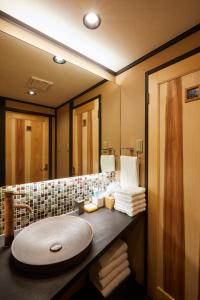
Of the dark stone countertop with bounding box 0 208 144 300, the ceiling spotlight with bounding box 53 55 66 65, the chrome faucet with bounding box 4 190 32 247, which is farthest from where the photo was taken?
the ceiling spotlight with bounding box 53 55 66 65

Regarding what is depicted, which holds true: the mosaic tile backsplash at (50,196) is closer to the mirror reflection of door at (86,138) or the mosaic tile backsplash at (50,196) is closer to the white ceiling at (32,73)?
the mirror reflection of door at (86,138)

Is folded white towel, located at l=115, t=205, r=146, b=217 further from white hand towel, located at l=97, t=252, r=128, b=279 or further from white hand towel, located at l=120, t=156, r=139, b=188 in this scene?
white hand towel, located at l=97, t=252, r=128, b=279

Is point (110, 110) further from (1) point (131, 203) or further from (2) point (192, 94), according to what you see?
(1) point (131, 203)

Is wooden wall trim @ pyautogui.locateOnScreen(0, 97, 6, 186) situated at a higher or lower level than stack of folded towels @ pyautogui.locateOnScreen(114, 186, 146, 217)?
higher

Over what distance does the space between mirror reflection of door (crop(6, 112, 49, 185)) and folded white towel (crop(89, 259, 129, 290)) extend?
2.77 feet

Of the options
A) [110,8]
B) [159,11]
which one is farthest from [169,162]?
[110,8]

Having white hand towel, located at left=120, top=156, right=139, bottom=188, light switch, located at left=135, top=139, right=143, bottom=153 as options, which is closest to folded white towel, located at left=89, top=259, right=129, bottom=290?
white hand towel, located at left=120, top=156, right=139, bottom=188

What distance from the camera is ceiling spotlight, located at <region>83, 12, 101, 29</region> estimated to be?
1050 mm

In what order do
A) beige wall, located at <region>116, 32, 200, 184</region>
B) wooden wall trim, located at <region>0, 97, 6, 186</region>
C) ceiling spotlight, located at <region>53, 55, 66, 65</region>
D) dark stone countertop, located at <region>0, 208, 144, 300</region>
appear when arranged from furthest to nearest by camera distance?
beige wall, located at <region>116, 32, 200, 184</region> < ceiling spotlight, located at <region>53, 55, 66, 65</region> < wooden wall trim, located at <region>0, 97, 6, 186</region> < dark stone countertop, located at <region>0, 208, 144, 300</region>

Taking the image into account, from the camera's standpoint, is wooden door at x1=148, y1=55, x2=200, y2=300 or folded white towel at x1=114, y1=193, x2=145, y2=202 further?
folded white towel at x1=114, y1=193, x2=145, y2=202

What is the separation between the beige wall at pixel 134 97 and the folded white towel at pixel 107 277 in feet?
2.36

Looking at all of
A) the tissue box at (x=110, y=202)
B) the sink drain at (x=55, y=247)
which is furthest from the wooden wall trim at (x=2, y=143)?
the tissue box at (x=110, y=202)

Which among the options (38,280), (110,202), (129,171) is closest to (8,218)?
(38,280)

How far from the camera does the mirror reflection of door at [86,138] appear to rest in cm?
145
